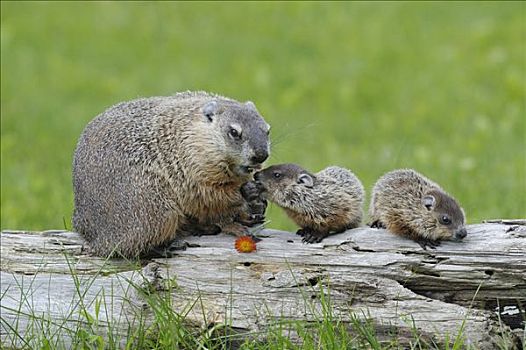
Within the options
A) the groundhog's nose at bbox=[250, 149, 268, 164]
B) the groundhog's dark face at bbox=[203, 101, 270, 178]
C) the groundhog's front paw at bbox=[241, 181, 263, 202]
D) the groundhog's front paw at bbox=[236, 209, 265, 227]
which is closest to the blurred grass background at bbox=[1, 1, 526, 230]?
the groundhog's front paw at bbox=[236, 209, 265, 227]

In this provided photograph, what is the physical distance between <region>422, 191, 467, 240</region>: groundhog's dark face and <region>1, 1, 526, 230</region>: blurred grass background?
339cm

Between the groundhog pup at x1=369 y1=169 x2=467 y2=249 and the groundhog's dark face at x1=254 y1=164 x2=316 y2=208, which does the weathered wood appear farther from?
the groundhog's dark face at x1=254 y1=164 x2=316 y2=208

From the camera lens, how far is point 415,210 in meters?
6.77

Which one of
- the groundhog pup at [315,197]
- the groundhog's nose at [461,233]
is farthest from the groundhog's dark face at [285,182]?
the groundhog's nose at [461,233]

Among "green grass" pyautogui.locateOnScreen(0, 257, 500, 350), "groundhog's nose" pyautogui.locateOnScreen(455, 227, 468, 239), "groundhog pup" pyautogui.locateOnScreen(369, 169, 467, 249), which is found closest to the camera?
"green grass" pyautogui.locateOnScreen(0, 257, 500, 350)

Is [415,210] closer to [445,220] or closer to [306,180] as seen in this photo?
[445,220]

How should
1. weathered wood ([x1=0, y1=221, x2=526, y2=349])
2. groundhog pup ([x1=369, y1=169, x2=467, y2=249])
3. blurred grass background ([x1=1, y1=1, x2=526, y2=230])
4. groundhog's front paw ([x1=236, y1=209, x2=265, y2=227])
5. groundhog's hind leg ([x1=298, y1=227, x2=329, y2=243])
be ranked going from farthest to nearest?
blurred grass background ([x1=1, y1=1, x2=526, y2=230])
groundhog's front paw ([x1=236, y1=209, x2=265, y2=227])
groundhog's hind leg ([x1=298, y1=227, x2=329, y2=243])
groundhog pup ([x1=369, y1=169, x2=467, y2=249])
weathered wood ([x1=0, y1=221, x2=526, y2=349])

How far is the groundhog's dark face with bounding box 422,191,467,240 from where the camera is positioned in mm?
6566

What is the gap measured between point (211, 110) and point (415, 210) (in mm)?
1614

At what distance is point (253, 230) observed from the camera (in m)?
6.95

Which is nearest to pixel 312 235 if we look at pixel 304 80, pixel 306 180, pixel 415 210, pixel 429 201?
pixel 306 180

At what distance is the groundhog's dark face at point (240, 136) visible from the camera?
22.3ft

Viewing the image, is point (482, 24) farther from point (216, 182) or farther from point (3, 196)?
point (216, 182)

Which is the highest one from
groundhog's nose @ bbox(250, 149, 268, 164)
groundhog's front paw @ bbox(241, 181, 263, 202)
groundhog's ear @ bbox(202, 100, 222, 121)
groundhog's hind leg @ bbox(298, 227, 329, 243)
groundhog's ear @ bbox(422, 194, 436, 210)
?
groundhog's ear @ bbox(202, 100, 222, 121)
